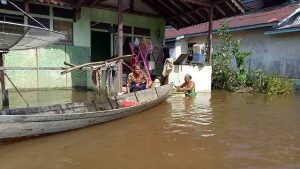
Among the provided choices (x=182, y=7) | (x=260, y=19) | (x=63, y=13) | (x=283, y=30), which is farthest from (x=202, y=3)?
(x=260, y=19)

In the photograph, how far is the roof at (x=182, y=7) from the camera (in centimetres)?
1295

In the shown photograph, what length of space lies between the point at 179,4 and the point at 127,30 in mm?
2622

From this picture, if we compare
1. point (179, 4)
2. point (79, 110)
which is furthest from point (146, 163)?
point (179, 4)

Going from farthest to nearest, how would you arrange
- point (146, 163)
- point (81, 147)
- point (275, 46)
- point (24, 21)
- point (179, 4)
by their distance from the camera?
point (275, 46), point (179, 4), point (24, 21), point (81, 147), point (146, 163)

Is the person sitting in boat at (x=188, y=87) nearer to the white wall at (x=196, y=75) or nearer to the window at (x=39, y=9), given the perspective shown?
the white wall at (x=196, y=75)

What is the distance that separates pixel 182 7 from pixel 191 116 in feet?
23.4

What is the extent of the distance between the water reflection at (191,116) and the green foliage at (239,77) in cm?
282

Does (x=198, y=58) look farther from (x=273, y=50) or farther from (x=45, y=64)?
(x=45, y=64)

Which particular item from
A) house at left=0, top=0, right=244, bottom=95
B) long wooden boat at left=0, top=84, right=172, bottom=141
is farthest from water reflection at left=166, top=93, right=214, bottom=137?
house at left=0, top=0, right=244, bottom=95

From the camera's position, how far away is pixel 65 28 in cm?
1300

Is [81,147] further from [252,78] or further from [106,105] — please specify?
[252,78]

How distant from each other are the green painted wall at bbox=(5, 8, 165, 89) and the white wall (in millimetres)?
3415

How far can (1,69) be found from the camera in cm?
632

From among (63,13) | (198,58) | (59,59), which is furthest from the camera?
(198,58)
